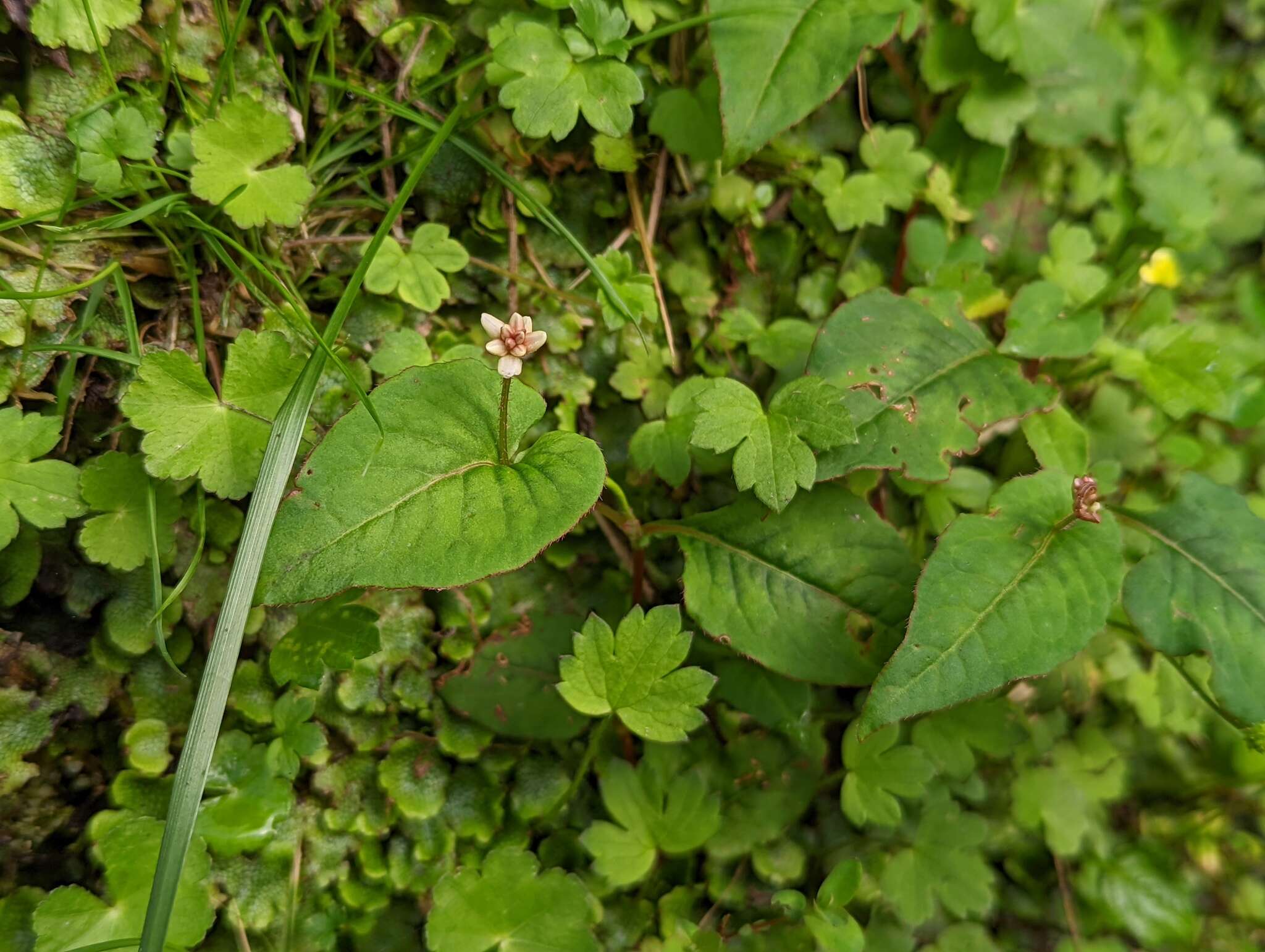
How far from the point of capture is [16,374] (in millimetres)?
1331

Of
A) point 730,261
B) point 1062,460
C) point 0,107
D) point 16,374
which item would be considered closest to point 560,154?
point 730,261

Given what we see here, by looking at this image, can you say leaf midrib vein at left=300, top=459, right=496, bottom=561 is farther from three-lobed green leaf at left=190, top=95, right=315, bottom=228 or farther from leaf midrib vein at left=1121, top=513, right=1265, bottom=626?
leaf midrib vein at left=1121, top=513, right=1265, bottom=626

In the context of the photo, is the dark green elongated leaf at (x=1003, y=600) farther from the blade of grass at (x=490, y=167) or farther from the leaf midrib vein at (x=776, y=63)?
the leaf midrib vein at (x=776, y=63)

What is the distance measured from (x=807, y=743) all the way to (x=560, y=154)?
151cm

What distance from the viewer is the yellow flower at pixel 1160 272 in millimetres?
2338

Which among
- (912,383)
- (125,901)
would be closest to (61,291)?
(125,901)

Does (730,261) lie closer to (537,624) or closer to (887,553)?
(887,553)

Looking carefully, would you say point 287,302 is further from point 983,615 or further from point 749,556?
point 983,615

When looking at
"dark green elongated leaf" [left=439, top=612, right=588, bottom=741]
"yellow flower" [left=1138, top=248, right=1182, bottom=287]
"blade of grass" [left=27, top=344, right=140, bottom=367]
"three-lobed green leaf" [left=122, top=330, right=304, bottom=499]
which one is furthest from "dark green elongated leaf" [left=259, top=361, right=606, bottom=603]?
"yellow flower" [left=1138, top=248, right=1182, bottom=287]

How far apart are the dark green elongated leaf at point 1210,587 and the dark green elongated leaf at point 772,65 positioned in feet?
3.82

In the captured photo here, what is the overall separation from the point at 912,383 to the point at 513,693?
1103mm

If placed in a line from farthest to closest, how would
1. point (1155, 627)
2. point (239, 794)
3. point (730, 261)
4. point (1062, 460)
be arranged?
point (730, 261) < point (1062, 460) < point (1155, 627) < point (239, 794)

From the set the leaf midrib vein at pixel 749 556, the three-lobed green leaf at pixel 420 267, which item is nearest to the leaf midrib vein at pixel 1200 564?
the leaf midrib vein at pixel 749 556

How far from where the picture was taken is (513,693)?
1639 mm
